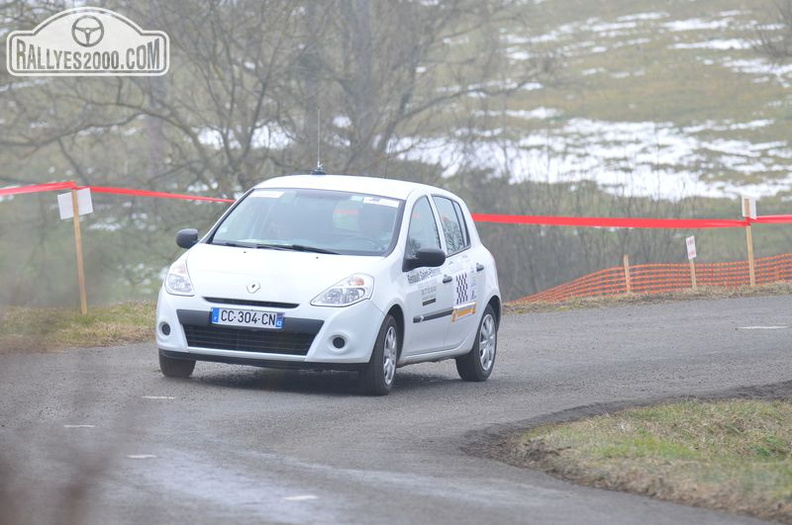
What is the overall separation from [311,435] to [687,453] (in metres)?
2.17

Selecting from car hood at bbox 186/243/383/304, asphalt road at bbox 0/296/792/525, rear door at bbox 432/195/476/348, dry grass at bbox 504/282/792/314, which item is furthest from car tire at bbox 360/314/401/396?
dry grass at bbox 504/282/792/314

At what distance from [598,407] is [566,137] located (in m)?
73.6

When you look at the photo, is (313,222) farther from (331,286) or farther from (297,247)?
(331,286)

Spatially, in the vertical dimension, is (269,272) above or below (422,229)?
below

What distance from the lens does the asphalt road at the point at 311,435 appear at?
5.18 meters

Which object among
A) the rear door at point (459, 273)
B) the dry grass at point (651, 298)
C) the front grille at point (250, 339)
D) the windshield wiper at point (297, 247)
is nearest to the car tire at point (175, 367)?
the front grille at point (250, 339)

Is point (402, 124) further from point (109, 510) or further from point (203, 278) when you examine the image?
point (109, 510)

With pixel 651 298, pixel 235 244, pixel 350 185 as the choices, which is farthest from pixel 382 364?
pixel 651 298

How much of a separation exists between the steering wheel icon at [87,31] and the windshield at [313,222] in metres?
20.7

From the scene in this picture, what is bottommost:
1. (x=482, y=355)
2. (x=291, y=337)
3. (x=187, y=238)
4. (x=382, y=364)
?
(x=482, y=355)

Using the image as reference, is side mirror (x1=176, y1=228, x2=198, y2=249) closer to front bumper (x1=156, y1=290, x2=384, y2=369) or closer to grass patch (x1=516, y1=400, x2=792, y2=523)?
front bumper (x1=156, y1=290, x2=384, y2=369)

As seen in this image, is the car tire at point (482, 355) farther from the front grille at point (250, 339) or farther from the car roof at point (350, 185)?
the front grille at point (250, 339)

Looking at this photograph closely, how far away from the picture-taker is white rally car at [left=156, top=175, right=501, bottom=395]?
438 inches

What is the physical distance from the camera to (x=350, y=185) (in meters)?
12.8
